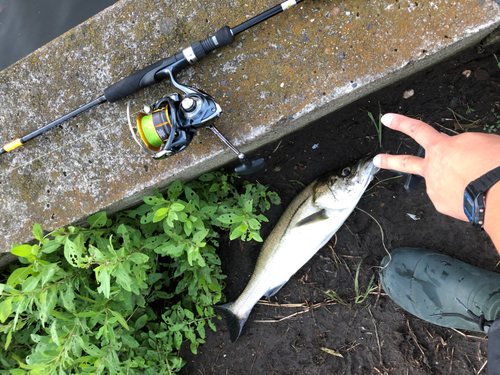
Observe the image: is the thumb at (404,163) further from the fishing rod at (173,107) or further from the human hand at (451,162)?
the fishing rod at (173,107)

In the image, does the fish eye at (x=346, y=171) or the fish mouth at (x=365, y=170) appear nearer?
the fish mouth at (x=365, y=170)

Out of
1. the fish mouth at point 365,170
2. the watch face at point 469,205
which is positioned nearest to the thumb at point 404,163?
the watch face at point 469,205

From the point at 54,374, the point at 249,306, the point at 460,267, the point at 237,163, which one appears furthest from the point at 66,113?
the point at 460,267

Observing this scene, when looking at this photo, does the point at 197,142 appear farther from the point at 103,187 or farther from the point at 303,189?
the point at 303,189

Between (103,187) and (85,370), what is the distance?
1.40 metres

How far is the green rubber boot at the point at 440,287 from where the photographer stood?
242 cm

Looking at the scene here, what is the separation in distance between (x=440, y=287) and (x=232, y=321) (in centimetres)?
201

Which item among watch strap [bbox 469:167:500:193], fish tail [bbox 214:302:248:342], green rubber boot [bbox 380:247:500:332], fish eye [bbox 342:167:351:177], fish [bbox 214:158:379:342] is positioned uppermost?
watch strap [bbox 469:167:500:193]

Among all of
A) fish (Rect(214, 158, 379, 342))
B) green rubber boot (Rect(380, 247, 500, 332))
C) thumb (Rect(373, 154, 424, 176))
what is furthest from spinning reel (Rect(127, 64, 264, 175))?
green rubber boot (Rect(380, 247, 500, 332))

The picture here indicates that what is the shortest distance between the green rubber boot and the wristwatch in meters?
1.37

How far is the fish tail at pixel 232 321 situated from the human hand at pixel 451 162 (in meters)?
2.13

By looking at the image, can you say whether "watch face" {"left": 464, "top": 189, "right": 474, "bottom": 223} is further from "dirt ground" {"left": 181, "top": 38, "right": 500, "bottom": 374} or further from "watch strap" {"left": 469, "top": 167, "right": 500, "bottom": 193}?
"dirt ground" {"left": 181, "top": 38, "right": 500, "bottom": 374}

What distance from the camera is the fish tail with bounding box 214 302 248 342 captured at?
2961 mm

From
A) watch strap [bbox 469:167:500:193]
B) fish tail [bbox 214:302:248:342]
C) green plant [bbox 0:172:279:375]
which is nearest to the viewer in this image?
watch strap [bbox 469:167:500:193]
